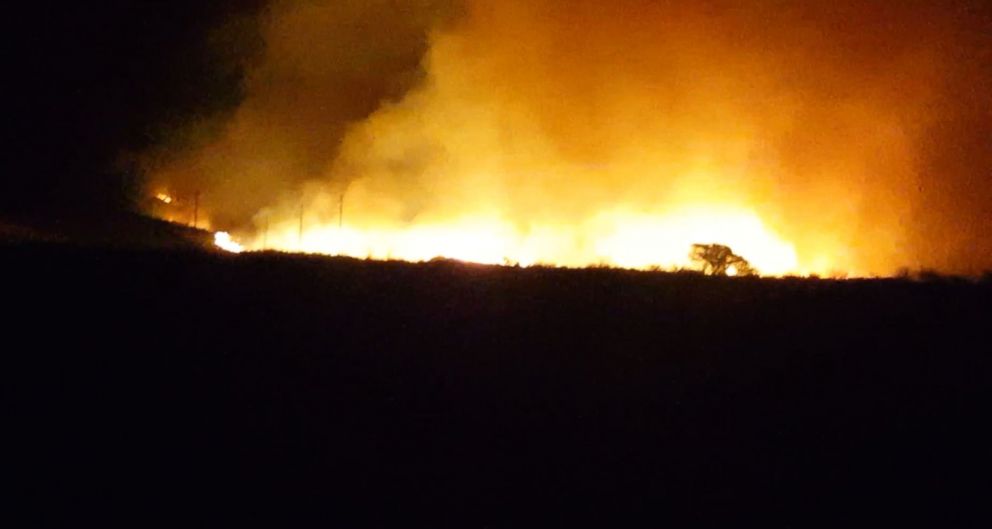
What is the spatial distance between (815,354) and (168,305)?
379cm

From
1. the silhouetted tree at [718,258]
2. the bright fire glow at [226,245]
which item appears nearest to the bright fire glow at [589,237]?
the silhouetted tree at [718,258]

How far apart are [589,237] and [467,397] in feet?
67.6

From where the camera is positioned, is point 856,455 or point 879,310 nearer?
point 856,455

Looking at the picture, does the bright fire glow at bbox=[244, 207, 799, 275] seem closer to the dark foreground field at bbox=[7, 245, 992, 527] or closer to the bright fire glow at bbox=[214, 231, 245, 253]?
the bright fire glow at bbox=[214, 231, 245, 253]

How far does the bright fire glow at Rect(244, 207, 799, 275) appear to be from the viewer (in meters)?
22.8

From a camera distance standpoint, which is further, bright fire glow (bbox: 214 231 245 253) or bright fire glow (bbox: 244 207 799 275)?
bright fire glow (bbox: 244 207 799 275)

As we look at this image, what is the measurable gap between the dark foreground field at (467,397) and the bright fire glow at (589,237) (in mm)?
15773

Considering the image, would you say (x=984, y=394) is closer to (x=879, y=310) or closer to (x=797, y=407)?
(x=879, y=310)

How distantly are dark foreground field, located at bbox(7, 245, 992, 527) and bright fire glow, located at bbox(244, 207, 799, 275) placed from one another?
51.7ft

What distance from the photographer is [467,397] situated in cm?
523

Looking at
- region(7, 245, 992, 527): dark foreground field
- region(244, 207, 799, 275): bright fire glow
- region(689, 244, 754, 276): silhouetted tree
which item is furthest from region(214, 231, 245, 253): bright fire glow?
region(689, 244, 754, 276): silhouetted tree

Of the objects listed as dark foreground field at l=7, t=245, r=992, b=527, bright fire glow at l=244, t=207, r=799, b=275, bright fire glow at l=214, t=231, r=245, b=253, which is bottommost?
dark foreground field at l=7, t=245, r=992, b=527

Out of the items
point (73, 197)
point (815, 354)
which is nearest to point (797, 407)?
point (815, 354)

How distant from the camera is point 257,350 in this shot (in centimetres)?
526
